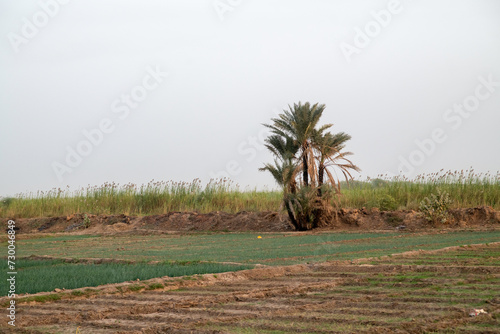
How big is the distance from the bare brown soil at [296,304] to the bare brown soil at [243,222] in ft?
39.6

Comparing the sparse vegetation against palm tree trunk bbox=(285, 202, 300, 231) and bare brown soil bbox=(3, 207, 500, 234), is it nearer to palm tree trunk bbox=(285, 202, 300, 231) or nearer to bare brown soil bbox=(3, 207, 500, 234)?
bare brown soil bbox=(3, 207, 500, 234)

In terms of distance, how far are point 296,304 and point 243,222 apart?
16.9m

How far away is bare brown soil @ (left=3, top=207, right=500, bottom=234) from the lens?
66.6 ft

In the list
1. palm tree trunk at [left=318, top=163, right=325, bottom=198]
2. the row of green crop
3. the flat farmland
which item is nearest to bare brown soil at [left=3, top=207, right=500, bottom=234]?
palm tree trunk at [left=318, top=163, right=325, bottom=198]

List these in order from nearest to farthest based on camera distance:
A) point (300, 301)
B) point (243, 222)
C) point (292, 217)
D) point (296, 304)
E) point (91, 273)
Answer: point (296, 304) < point (300, 301) < point (91, 273) < point (292, 217) < point (243, 222)

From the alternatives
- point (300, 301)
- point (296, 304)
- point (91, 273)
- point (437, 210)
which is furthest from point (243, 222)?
point (296, 304)

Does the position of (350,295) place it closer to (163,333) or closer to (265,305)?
(265,305)

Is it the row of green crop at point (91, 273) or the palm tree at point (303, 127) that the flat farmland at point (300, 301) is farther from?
the palm tree at point (303, 127)

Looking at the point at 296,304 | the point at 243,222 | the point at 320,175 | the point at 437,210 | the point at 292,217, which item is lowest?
the point at 296,304

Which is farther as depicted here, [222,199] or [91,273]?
[222,199]

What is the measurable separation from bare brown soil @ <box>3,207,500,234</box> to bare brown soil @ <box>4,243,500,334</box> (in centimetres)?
1206

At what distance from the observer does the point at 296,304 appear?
20.3 feet

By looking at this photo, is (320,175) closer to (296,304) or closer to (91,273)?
(91,273)

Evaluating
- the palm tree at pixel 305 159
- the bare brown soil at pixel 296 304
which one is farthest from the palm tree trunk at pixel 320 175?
the bare brown soil at pixel 296 304
